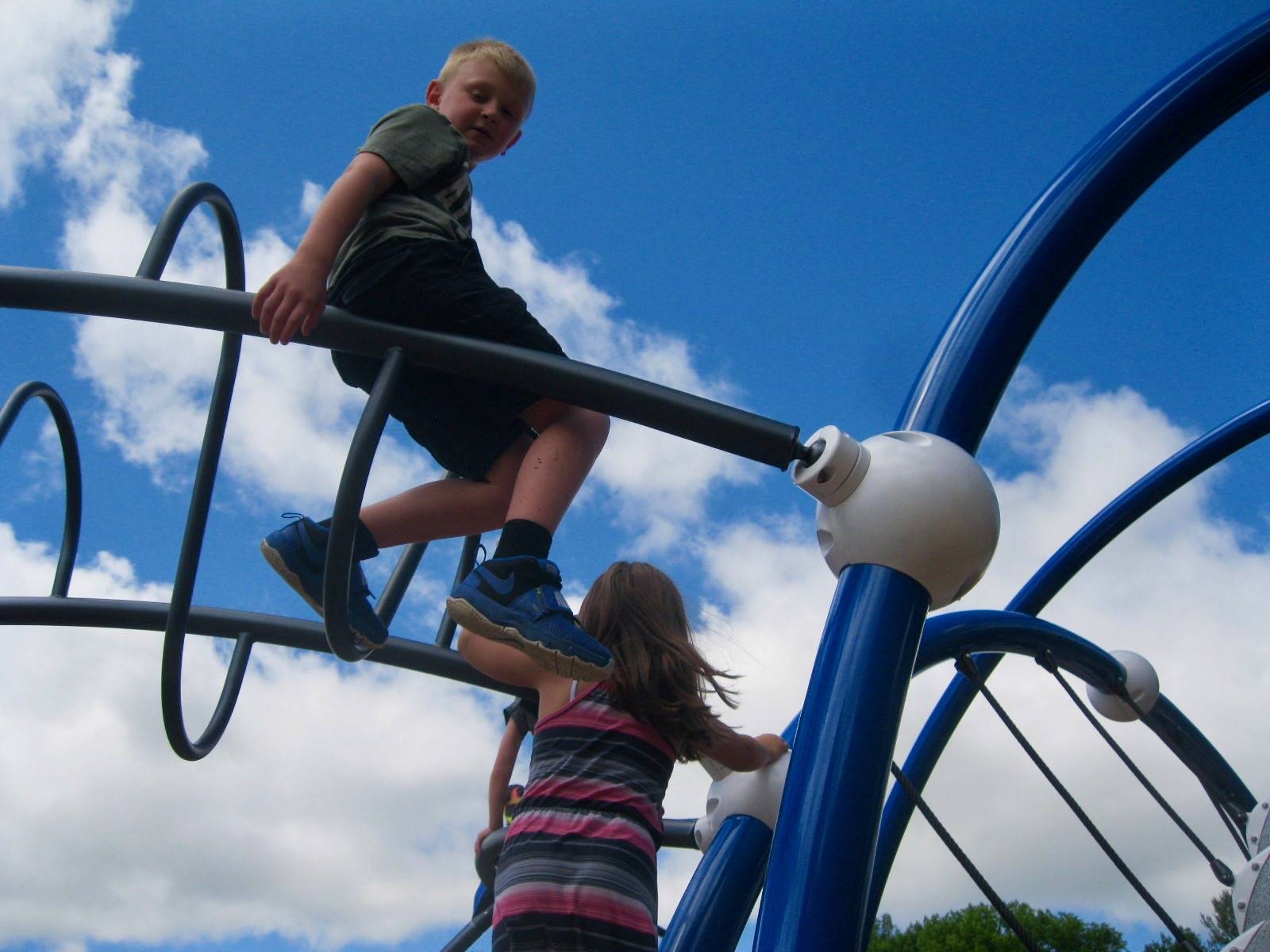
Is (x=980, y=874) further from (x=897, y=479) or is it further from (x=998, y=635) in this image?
(x=998, y=635)

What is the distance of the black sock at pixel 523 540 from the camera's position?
1.62 meters

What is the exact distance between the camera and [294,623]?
2867 mm

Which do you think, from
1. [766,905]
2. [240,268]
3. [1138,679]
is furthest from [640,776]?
[1138,679]

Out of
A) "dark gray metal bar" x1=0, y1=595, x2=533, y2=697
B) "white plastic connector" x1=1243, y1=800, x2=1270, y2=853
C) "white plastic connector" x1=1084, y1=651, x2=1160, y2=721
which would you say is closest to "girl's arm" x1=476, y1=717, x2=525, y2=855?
"dark gray metal bar" x1=0, y1=595, x2=533, y2=697

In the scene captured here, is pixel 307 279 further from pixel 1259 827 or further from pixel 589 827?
pixel 1259 827

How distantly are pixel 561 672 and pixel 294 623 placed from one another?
154cm

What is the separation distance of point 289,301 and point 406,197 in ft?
1.12

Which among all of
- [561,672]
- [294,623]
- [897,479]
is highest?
[294,623]

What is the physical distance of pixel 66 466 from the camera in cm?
273

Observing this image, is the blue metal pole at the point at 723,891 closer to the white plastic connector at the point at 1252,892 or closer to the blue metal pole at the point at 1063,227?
the blue metal pole at the point at 1063,227

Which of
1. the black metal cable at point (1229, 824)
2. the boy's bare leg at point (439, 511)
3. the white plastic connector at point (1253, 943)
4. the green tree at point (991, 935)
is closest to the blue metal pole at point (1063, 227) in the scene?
the boy's bare leg at point (439, 511)

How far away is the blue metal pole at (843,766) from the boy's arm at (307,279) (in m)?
0.80

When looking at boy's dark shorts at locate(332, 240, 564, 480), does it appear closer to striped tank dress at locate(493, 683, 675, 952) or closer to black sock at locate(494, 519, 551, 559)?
black sock at locate(494, 519, 551, 559)

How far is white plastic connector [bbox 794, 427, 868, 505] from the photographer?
1.53 metres
